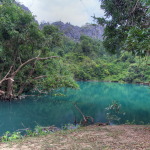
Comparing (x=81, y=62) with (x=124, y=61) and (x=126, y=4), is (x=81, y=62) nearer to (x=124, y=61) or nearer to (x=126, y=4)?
(x=124, y=61)

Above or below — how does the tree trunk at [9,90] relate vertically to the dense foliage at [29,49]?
below

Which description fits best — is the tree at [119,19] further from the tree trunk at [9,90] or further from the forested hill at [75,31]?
the forested hill at [75,31]

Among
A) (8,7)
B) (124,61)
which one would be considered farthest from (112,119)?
(124,61)

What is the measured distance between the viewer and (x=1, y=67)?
13.8 meters

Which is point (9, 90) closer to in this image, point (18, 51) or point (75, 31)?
point (18, 51)

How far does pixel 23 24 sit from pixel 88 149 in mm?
10651

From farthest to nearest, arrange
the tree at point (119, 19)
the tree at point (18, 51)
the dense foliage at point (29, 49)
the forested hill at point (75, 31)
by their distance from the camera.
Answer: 1. the forested hill at point (75, 31)
2. the tree at point (18, 51)
3. the dense foliage at point (29, 49)
4. the tree at point (119, 19)

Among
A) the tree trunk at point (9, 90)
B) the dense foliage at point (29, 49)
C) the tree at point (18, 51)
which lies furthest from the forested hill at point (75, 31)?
the tree trunk at point (9, 90)

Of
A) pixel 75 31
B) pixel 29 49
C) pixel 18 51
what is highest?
pixel 75 31

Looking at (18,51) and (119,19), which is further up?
(119,19)

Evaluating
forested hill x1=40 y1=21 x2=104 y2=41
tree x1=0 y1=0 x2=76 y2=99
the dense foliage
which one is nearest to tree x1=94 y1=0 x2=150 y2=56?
the dense foliage

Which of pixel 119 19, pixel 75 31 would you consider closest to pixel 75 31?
pixel 75 31

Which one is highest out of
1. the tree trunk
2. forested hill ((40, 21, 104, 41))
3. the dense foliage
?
forested hill ((40, 21, 104, 41))

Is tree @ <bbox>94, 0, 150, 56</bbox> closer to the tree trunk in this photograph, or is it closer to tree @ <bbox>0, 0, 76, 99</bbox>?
tree @ <bbox>0, 0, 76, 99</bbox>
